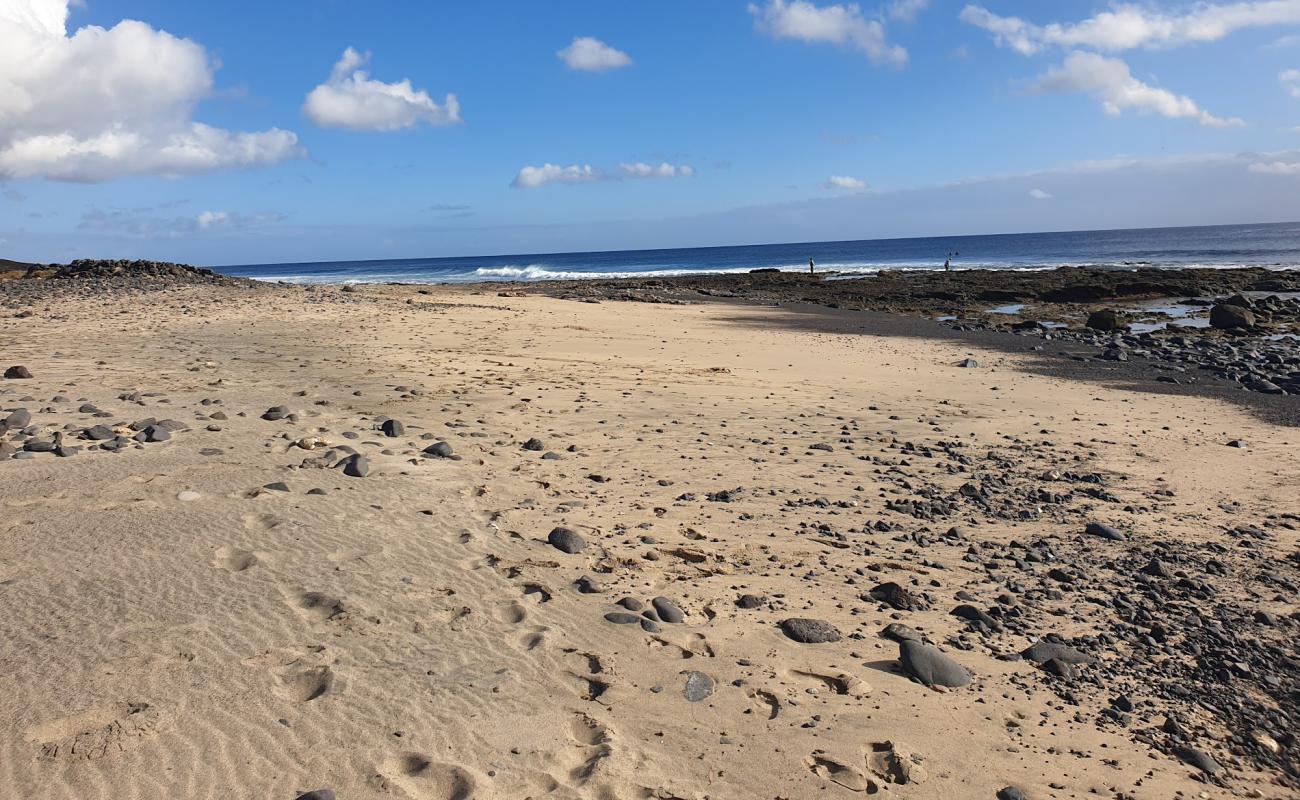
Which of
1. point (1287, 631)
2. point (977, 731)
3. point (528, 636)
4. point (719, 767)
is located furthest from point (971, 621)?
point (528, 636)

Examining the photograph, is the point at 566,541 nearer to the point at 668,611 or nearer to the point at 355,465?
the point at 668,611

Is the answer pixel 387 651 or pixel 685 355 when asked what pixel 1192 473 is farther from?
pixel 685 355

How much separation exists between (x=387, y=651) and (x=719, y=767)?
1543 millimetres

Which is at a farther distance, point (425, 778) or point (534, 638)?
point (534, 638)

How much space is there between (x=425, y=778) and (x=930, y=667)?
2.26 meters

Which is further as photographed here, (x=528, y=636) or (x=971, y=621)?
(x=971, y=621)

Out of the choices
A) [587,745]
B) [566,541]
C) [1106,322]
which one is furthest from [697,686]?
[1106,322]

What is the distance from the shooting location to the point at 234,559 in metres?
4.42

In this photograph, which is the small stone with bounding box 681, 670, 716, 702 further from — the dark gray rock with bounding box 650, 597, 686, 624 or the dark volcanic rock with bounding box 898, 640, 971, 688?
the dark volcanic rock with bounding box 898, 640, 971, 688

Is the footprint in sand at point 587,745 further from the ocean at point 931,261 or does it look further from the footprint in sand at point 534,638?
the ocean at point 931,261

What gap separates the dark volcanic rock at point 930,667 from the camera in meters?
3.75

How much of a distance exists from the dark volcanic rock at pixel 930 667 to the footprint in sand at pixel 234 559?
333cm

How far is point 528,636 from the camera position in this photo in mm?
3902

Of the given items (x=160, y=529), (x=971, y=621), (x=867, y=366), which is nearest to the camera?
(x=971, y=621)
